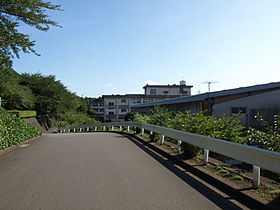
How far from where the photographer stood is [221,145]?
220 inches

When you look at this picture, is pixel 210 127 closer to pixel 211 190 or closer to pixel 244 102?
pixel 211 190

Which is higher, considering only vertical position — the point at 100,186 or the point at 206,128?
the point at 206,128

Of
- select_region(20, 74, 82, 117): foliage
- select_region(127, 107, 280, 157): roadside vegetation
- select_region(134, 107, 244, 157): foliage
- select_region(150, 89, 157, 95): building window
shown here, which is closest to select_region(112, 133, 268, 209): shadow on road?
select_region(134, 107, 244, 157): foliage

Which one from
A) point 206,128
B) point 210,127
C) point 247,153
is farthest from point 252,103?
point 247,153

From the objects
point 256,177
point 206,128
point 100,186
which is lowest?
point 100,186

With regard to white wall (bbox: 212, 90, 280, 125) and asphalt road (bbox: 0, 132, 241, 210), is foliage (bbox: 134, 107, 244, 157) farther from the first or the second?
white wall (bbox: 212, 90, 280, 125)

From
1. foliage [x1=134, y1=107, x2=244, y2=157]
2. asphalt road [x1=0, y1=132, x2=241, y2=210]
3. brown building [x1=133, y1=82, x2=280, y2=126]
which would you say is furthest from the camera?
brown building [x1=133, y1=82, x2=280, y2=126]

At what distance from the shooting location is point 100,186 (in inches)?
201

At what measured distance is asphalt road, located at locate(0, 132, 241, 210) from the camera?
164 inches

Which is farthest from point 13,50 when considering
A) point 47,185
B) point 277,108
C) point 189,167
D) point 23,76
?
point 23,76

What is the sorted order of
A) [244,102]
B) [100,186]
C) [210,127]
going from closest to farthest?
[100,186], [210,127], [244,102]

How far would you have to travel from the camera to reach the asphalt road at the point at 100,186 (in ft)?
13.7

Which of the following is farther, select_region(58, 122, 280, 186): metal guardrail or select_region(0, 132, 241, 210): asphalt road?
select_region(0, 132, 241, 210): asphalt road

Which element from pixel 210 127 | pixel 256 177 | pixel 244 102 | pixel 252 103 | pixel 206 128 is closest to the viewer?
pixel 256 177
